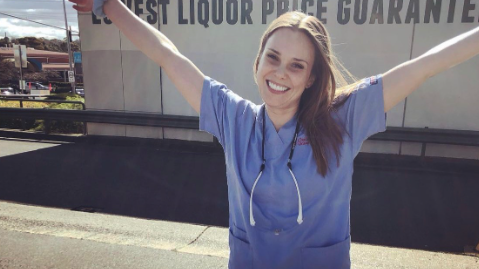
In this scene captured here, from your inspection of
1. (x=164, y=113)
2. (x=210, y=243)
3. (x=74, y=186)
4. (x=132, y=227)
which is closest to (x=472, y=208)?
(x=210, y=243)

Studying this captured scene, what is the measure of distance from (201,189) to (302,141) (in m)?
4.49

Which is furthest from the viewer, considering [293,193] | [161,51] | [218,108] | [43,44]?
[43,44]

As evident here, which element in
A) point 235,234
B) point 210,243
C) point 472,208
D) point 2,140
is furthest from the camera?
point 2,140

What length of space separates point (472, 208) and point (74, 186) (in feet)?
18.8

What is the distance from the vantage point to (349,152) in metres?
1.56

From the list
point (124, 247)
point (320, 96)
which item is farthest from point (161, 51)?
point (124, 247)

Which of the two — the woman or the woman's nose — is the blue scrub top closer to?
the woman

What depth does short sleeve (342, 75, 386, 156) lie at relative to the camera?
1.56 meters

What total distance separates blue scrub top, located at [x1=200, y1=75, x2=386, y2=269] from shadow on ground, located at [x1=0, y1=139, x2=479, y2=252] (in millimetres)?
2955

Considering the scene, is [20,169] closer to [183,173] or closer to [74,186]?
[74,186]

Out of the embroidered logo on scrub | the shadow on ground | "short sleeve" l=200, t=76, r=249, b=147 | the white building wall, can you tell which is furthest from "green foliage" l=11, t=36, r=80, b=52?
the embroidered logo on scrub

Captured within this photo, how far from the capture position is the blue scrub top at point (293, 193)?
4.91 feet

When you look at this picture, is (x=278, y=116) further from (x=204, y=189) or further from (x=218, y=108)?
(x=204, y=189)

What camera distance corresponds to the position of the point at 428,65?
5.07 feet
